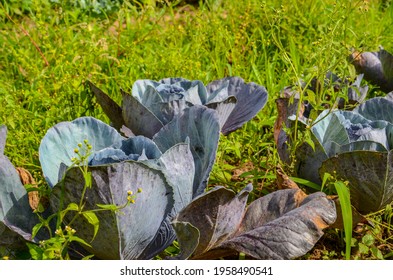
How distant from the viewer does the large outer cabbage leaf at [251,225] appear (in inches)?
78.0

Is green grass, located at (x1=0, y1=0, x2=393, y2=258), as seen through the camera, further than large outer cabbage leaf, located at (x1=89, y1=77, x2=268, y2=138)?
Yes

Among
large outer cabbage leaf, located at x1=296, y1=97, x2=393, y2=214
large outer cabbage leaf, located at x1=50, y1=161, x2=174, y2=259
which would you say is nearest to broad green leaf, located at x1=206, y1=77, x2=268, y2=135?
large outer cabbage leaf, located at x1=296, y1=97, x2=393, y2=214

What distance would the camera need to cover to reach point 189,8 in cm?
505

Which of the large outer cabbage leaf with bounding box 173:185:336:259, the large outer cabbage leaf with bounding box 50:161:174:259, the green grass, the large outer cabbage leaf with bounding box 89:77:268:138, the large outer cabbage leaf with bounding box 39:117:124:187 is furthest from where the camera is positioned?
the green grass

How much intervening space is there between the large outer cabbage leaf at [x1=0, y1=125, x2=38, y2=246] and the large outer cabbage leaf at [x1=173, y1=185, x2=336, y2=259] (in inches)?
17.6

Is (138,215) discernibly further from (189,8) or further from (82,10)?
(189,8)

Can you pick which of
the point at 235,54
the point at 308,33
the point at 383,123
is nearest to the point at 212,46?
the point at 235,54

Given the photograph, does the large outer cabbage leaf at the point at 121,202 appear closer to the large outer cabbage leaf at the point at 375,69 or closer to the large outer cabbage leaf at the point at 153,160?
the large outer cabbage leaf at the point at 153,160

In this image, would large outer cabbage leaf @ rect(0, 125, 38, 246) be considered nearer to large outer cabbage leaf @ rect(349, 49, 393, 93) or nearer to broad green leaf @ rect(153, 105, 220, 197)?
broad green leaf @ rect(153, 105, 220, 197)

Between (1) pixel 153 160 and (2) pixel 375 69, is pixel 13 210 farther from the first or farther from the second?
(2) pixel 375 69

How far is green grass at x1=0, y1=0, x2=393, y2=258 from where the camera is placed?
9.33ft

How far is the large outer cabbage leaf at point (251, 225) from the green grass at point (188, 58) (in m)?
0.36

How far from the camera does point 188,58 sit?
3.69 meters
